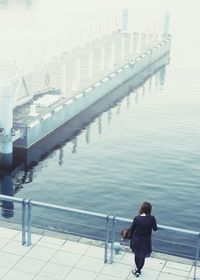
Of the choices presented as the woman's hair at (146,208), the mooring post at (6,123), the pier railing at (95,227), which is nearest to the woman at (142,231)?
the woman's hair at (146,208)

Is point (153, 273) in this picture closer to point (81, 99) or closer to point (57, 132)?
point (57, 132)

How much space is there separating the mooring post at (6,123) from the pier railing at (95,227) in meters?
4.90

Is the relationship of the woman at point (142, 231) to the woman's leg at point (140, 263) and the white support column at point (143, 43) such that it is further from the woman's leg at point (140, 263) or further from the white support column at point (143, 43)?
the white support column at point (143, 43)

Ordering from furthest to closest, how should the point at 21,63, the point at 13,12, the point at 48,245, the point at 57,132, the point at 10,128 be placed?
the point at 13,12 → the point at 21,63 → the point at 57,132 → the point at 10,128 → the point at 48,245

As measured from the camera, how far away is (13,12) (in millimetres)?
84312

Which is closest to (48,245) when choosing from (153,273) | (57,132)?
(153,273)

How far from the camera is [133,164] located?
3003 centimetres

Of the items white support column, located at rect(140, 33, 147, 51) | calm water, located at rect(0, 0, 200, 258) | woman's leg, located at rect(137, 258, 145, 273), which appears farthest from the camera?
white support column, located at rect(140, 33, 147, 51)

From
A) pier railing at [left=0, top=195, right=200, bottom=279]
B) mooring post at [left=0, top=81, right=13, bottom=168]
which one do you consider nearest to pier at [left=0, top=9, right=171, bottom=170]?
mooring post at [left=0, top=81, right=13, bottom=168]

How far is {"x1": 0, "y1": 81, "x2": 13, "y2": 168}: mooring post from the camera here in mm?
28797

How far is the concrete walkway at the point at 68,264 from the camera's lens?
42.9 feet

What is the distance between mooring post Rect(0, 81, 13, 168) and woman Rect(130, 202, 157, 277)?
56.8 feet

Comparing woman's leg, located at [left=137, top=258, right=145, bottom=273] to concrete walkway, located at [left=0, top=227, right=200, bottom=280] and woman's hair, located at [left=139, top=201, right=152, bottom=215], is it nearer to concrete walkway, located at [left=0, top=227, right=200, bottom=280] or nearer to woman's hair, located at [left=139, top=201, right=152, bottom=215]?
concrete walkway, located at [left=0, top=227, right=200, bottom=280]

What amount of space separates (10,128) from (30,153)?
2.41 metres
